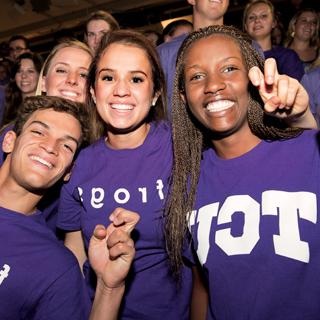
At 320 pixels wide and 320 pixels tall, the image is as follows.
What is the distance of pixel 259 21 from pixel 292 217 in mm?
2848

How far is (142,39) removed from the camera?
219 centimetres

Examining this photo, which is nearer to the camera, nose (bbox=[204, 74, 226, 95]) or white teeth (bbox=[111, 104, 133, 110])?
nose (bbox=[204, 74, 226, 95])

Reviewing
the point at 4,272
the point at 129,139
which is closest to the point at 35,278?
the point at 4,272

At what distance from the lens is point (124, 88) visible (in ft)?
6.63

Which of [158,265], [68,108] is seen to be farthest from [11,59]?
[158,265]

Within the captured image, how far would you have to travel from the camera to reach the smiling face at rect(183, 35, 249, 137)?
5.36ft

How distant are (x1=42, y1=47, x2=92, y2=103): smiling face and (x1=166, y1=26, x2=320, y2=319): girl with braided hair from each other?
36.8 inches

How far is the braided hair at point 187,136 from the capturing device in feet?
5.42

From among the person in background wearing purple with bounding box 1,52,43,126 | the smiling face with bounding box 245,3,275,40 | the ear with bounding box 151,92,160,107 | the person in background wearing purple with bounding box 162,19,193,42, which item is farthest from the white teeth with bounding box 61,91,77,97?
the person in background wearing purple with bounding box 162,19,193,42

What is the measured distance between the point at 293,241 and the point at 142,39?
1.29m

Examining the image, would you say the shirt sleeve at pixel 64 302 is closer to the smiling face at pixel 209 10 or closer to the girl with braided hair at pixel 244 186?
the girl with braided hair at pixel 244 186

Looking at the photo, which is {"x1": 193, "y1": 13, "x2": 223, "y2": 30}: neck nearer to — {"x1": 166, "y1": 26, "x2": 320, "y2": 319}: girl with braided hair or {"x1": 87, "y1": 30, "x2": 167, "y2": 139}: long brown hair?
{"x1": 87, "y1": 30, "x2": 167, "y2": 139}: long brown hair

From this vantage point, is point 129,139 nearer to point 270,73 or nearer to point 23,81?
point 270,73

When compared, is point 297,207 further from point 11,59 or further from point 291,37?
point 11,59
